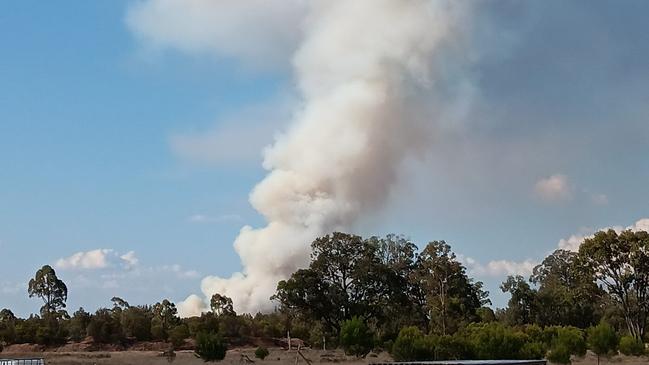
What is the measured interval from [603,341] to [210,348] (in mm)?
30600

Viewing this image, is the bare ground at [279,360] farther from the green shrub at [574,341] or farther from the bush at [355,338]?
the bush at [355,338]

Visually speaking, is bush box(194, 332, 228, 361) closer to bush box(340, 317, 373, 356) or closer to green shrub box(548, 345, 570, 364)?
bush box(340, 317, 373, 356)

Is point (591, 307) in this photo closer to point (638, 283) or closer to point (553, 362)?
point (638, 283)

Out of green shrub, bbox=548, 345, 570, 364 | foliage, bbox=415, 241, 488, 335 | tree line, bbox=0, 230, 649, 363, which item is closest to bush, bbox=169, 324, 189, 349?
tree line, bbox=0, 230, 649, 363

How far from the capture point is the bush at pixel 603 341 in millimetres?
64312

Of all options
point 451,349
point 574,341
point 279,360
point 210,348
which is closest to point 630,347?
point 574,341

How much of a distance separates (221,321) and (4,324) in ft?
87.0

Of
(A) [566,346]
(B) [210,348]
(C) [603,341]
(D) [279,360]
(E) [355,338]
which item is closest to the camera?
(A) [566,346]

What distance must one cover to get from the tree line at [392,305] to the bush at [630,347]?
261 inches

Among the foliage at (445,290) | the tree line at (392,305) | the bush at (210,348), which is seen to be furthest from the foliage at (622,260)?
the bush at (210,348)

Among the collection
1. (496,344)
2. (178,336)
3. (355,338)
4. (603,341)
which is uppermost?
(178,336)

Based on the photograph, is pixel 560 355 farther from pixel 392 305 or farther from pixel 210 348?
pixel 392 305

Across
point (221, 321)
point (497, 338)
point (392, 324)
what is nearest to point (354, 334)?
point (497, 338)

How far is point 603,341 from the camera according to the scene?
64.2m
